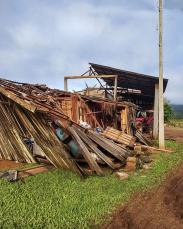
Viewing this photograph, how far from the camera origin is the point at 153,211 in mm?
3883

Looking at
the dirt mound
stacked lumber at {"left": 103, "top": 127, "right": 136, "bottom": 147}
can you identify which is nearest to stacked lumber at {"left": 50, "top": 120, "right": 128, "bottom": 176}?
stacked lumber at {"left": 103, "top": 127, "right": 136, "bottom": 147}

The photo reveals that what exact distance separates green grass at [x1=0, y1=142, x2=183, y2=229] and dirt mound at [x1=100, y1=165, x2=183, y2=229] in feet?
0.86

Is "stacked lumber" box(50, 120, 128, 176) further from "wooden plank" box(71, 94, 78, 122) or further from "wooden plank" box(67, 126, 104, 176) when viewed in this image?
"wooden plank" box(71, 94, 78, 122)

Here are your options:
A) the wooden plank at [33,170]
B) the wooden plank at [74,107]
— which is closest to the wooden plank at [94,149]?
the wooden plank at [33,170]

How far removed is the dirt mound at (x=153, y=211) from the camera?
340cm

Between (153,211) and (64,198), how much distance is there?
221 cm

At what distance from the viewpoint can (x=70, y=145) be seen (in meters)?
7.07

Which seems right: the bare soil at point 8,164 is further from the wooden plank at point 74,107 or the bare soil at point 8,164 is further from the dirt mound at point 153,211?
the dirt mound at point 153,211

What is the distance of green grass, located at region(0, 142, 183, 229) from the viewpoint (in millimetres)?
3465

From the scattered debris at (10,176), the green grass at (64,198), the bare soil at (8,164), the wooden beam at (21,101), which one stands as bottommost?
the green grass at (64,198)

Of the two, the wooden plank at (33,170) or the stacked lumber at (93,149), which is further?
the stacked lumber at (93,149)

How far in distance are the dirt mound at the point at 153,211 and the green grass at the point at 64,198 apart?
261mm

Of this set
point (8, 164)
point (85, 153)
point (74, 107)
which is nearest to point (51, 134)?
point (85, 153)

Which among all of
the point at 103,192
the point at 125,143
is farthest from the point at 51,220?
the point at 125,143
